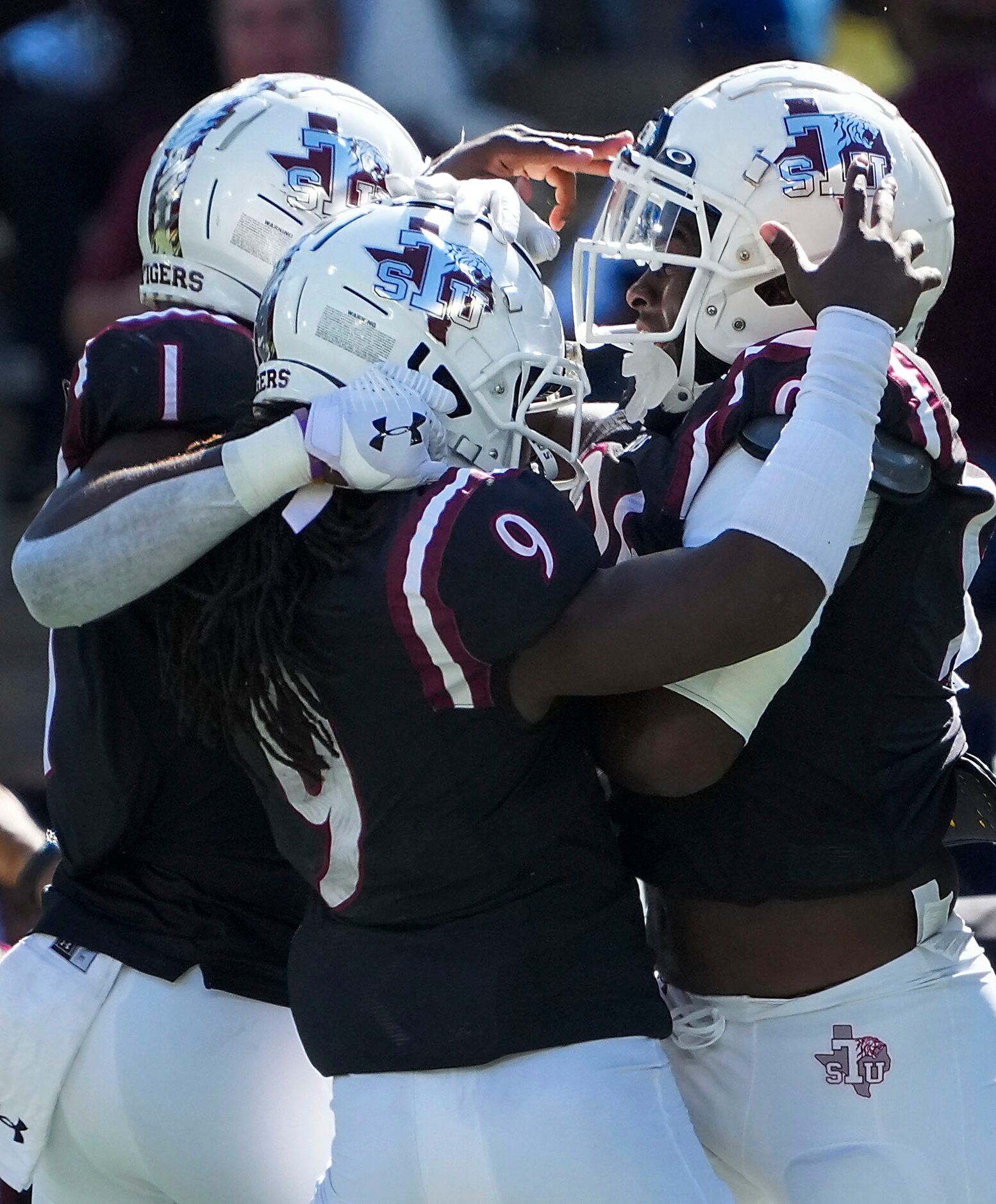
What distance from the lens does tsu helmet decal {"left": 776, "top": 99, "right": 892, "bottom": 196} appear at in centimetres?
196

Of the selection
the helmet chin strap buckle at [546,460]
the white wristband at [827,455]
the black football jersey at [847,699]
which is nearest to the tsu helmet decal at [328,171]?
the helmet chin strap buckle at [546,460]

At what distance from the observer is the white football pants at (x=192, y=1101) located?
200cm

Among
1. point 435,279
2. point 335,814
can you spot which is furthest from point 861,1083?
point 435,279

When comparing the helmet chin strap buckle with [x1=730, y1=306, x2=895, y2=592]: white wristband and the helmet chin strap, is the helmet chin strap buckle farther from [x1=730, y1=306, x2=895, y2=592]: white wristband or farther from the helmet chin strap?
[x1=730, y1=306, x2=895, y2=592]: white wristband

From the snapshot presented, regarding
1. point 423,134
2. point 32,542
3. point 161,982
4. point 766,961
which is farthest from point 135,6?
point 766,961

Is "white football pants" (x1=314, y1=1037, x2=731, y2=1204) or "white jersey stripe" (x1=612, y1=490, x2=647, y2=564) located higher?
"white jersey stripe" (x1=612, y1=490, x2=647, y2=564)

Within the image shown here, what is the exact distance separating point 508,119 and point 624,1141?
10.2 ft

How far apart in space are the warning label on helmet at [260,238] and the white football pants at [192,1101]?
3.30 ft

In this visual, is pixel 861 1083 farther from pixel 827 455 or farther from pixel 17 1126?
pixel 17 1126

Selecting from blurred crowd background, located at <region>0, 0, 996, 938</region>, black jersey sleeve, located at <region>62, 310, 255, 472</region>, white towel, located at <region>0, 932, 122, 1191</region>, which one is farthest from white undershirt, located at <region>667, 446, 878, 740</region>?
blurred crowd background, located at <region>0, 0, 996, 938</region>

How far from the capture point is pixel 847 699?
1820 mm

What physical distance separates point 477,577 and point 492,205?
62cm

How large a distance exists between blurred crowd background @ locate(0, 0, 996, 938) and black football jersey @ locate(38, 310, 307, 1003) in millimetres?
1895

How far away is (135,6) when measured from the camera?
421 centimetres
